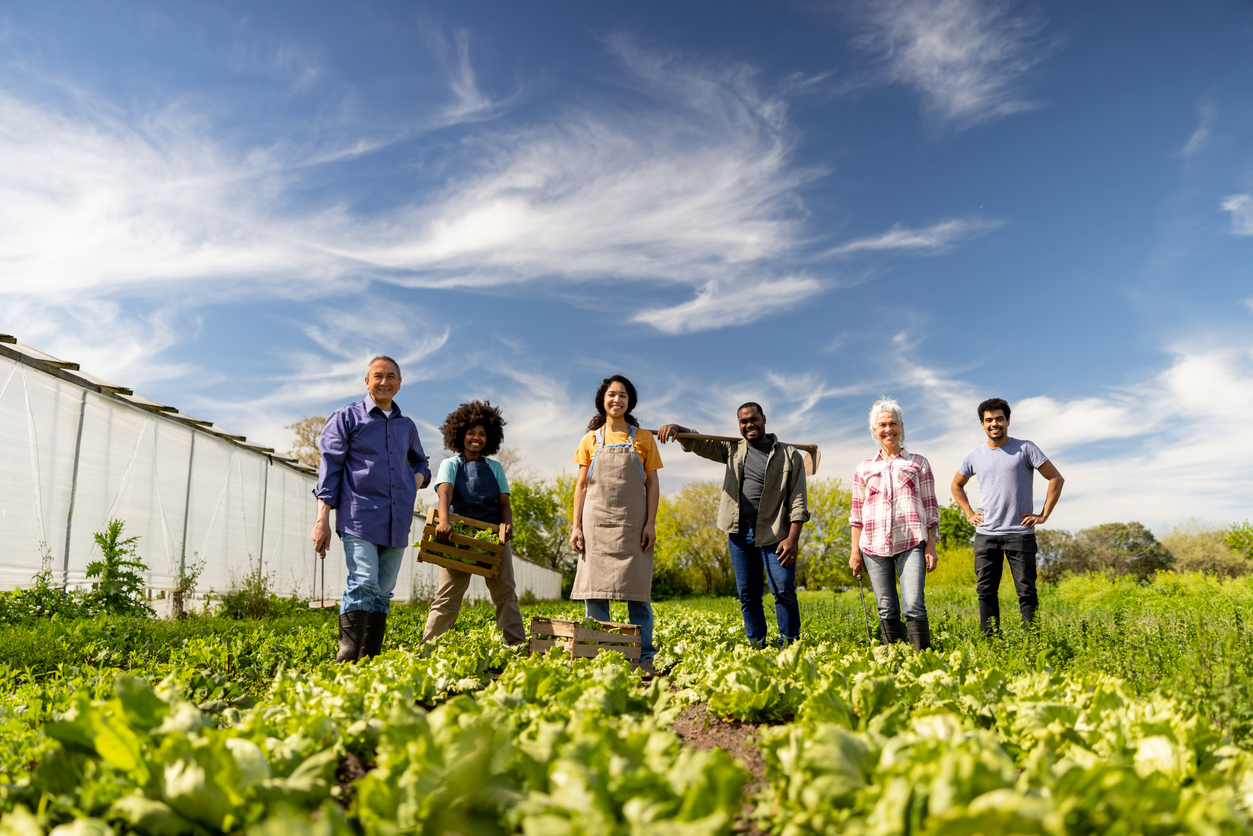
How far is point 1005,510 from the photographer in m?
5.60

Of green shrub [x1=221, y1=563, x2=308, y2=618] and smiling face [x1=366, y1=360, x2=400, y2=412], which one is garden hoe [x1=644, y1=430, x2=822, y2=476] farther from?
green shrub [x1=221, y1=563, x2=308, y2=618]

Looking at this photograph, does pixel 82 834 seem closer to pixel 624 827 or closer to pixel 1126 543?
pixel 624 827

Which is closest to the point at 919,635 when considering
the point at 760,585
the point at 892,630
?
the point at 892,630

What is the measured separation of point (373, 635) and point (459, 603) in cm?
84

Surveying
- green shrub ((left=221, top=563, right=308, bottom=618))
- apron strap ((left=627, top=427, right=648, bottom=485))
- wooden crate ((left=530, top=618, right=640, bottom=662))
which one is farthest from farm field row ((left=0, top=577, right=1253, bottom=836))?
green shrub ((left=221, top=563, right=308, bottom=618))

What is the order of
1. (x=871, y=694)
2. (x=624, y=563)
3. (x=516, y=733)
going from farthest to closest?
(x=624, y=563), (x=871, y=694), (x=516, y=733)

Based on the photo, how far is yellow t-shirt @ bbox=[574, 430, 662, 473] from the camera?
15.8ft

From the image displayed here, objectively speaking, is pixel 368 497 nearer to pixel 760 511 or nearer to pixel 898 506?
pixel 760 511

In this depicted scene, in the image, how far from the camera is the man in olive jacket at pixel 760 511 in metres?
5.17

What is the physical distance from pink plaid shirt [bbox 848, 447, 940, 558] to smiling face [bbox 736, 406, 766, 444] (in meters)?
0.86

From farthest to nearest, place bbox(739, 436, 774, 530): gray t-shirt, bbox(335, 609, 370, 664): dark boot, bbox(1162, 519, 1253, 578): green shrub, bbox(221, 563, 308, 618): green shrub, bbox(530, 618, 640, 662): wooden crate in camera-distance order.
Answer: bbox(1162, 519, 1253, 578): green shrub → bbox(221, 563, 308, 618): green shrub → bbox(739, 436, 774, 530): gray t-shirt → bbox(335, 609, 370, 664): dark boot → bbox(530, 618, 640, 662): wooden crate

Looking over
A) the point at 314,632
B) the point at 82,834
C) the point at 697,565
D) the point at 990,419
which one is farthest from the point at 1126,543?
the point at 82,834

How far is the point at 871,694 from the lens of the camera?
2.59m

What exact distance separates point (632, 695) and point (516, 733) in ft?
2.07
